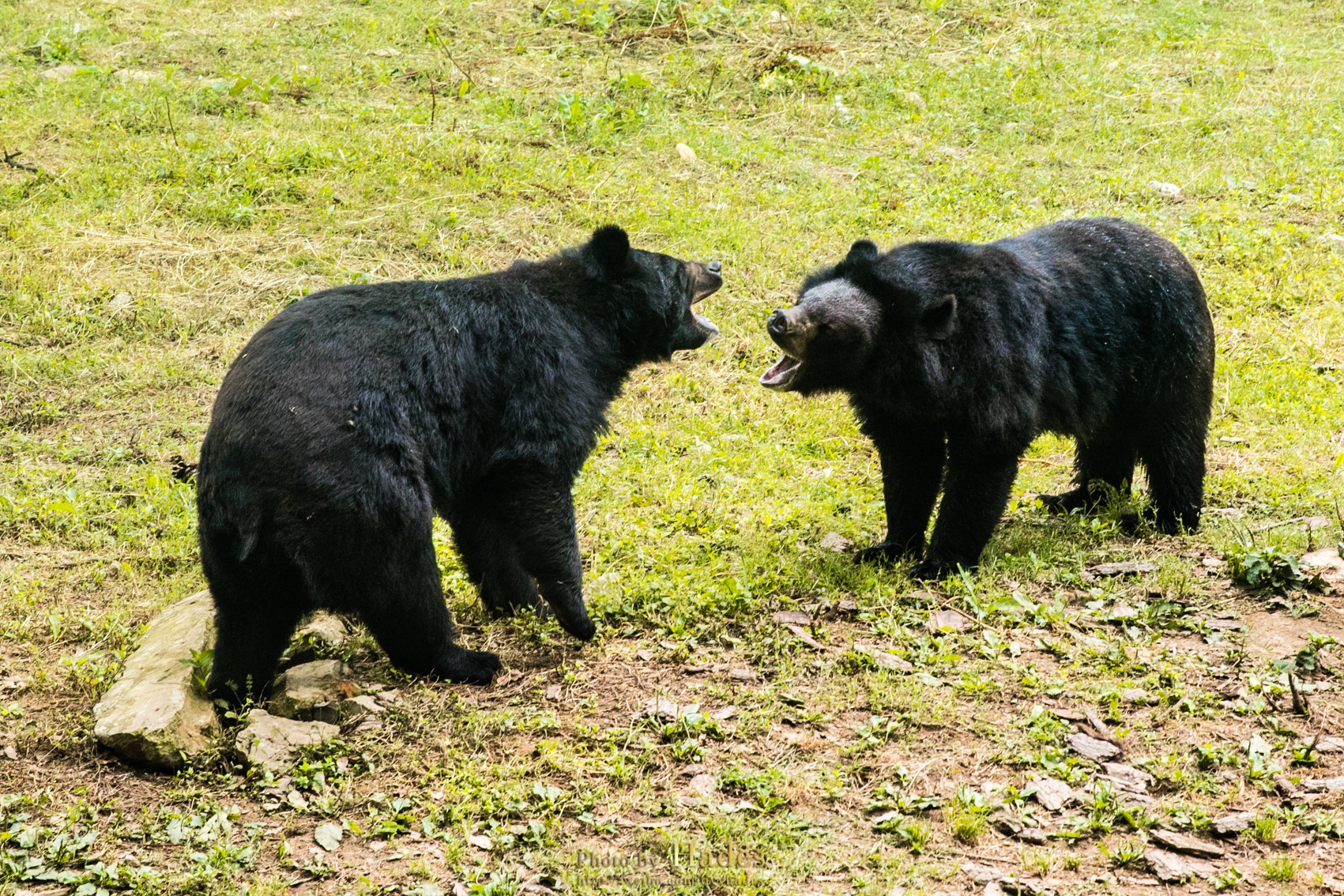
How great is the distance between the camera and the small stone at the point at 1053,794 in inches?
147

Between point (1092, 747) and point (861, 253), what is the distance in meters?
2.52

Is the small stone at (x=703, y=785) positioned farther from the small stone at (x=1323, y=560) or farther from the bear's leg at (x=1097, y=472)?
the bear's leg at (x=1097, y=472)

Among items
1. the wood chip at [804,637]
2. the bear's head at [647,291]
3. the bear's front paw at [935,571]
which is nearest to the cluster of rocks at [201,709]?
the wood chip at [804,637]

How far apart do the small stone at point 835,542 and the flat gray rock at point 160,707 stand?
2909 millimetres

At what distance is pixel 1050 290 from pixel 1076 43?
8.82 metres

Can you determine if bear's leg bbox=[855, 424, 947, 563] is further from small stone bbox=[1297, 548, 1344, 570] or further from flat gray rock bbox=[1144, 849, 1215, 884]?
flat gray rock bbox=[1144, 849, 1215, 884]

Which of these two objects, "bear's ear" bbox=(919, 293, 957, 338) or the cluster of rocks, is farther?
"bear's ear" bbox=(919, 293, 957, 338)

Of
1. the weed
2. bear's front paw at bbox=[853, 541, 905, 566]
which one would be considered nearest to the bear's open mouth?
bear's front paw at bbox=[853, 541, 905, 566]

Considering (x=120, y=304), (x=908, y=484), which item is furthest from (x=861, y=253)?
Result: (x=120, y=304)

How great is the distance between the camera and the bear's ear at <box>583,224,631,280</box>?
524cm

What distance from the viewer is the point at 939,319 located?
5352mm

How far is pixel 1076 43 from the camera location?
13.2 m

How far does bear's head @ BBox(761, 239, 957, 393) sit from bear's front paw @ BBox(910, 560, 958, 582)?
0.92 metres

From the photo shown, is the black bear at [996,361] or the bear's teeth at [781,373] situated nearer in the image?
the black bear at [996,361]
